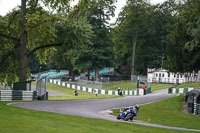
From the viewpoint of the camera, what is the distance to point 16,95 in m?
28.7

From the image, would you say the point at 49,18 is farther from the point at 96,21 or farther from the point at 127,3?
Answer: the point at 127,3

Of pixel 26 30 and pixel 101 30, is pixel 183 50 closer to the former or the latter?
pixel 26 30

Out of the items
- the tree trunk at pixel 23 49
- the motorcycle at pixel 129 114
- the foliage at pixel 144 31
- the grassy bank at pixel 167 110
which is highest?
the foliage at pixel 144 31

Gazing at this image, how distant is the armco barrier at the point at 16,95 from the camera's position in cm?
2793

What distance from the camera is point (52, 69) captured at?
108 metres

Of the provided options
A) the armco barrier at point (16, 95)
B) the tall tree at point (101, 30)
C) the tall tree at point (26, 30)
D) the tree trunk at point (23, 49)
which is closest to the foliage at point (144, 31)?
the tall tree at point (101, 30)

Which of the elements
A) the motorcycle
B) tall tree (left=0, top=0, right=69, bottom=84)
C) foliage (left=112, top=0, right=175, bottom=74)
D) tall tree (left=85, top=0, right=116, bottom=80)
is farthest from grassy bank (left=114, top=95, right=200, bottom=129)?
foliage (left=112, top=0, right=175, bottom=74)

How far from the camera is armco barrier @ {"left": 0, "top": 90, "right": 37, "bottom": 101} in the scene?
2793 centimetres

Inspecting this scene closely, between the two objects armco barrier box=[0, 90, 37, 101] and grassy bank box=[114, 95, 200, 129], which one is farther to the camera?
armco barrier box=[0, 90, 37, 101]

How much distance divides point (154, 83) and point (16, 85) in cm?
4296

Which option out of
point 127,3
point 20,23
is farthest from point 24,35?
point 127,3

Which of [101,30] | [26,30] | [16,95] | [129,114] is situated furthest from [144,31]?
[129,114]

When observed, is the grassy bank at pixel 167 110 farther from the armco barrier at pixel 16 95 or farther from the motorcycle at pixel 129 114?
the armco barrier at pixel 16 95

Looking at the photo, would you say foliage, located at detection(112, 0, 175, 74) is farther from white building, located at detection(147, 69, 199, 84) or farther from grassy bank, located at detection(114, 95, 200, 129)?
grassy bank, located at detection(114, 95, 200, 129)
